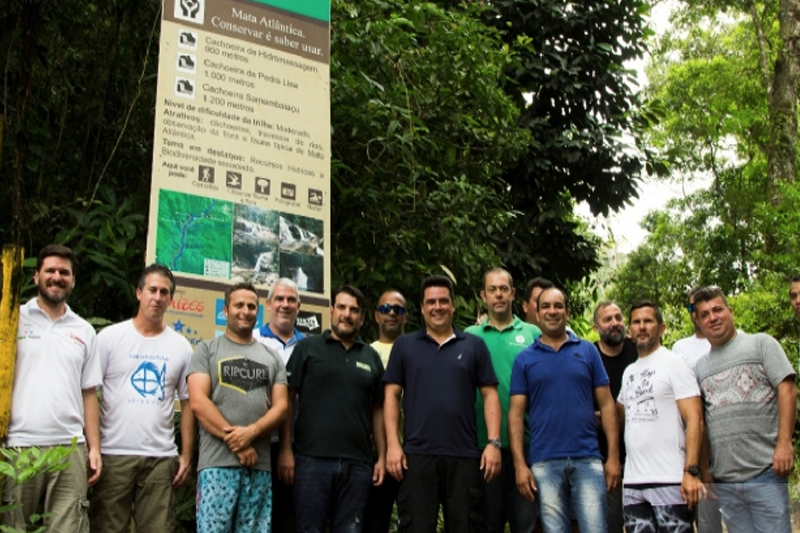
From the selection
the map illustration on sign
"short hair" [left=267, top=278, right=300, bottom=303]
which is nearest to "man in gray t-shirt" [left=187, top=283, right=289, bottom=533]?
"short hair" [left=267, top=278, right=300, bottom=303]

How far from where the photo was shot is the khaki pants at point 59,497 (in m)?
4.51

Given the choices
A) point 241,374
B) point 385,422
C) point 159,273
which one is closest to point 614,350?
point 385,422

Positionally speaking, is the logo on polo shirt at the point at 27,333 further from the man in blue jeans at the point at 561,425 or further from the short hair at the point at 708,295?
the short hair at the point at 708,295

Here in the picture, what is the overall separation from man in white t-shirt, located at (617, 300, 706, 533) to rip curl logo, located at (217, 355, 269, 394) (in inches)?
83.5

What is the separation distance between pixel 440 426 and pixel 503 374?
73cm

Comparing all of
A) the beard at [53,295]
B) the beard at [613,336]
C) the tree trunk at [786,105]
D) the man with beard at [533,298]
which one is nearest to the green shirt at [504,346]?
the man with beard at [533,298]

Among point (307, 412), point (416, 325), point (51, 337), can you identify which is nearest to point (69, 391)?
point (51, 337)

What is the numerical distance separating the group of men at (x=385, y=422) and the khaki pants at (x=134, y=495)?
1cm

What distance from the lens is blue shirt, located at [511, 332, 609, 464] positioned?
513 cm

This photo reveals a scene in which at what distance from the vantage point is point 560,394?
521cm

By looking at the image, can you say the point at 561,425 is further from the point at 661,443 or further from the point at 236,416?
the point at 236,416

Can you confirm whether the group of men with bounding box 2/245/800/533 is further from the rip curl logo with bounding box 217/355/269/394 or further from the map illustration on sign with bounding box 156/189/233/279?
the map illustration on sign with bounding box 156/189/233/279

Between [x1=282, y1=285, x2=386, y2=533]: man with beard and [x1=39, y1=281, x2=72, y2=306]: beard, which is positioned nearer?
[x1=39, y1=281, x2=72, y2=306]: beard

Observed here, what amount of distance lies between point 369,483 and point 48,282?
81.3 inches
